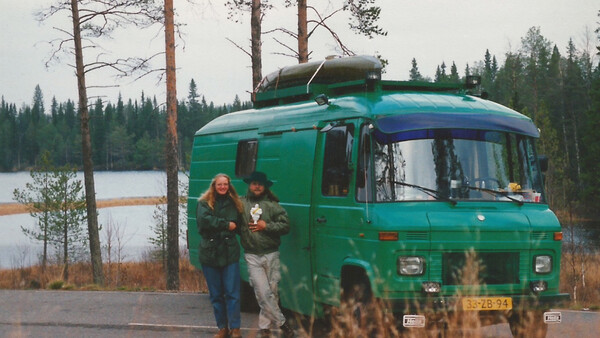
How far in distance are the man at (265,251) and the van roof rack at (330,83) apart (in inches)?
64.9

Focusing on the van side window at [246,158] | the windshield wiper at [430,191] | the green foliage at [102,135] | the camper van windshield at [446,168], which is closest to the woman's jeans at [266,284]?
the camper van windshield at [446,168]

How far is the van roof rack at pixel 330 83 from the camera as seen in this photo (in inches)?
382

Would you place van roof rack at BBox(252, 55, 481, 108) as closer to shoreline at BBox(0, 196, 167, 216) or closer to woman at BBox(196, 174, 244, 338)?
woman at BBox(196, 174, 244, 338)

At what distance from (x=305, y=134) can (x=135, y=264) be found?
84.1 ft

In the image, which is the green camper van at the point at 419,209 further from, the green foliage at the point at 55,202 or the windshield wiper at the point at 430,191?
the green foliage at the point at 55,202

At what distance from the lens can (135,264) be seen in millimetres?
34281

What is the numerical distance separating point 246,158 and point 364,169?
3.44 metres

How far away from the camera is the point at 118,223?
42.1m

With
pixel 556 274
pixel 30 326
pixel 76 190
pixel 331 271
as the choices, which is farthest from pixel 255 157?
pixel 76 190

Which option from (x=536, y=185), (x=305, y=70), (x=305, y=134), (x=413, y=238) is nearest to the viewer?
(x=413, y=238)

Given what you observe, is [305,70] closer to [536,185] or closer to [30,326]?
[536,185]

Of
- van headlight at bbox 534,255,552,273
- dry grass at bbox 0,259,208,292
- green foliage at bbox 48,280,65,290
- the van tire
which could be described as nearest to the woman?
the van tire

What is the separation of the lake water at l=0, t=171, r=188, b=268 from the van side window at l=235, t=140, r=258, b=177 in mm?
14160

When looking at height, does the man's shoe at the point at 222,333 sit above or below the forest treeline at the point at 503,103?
below
